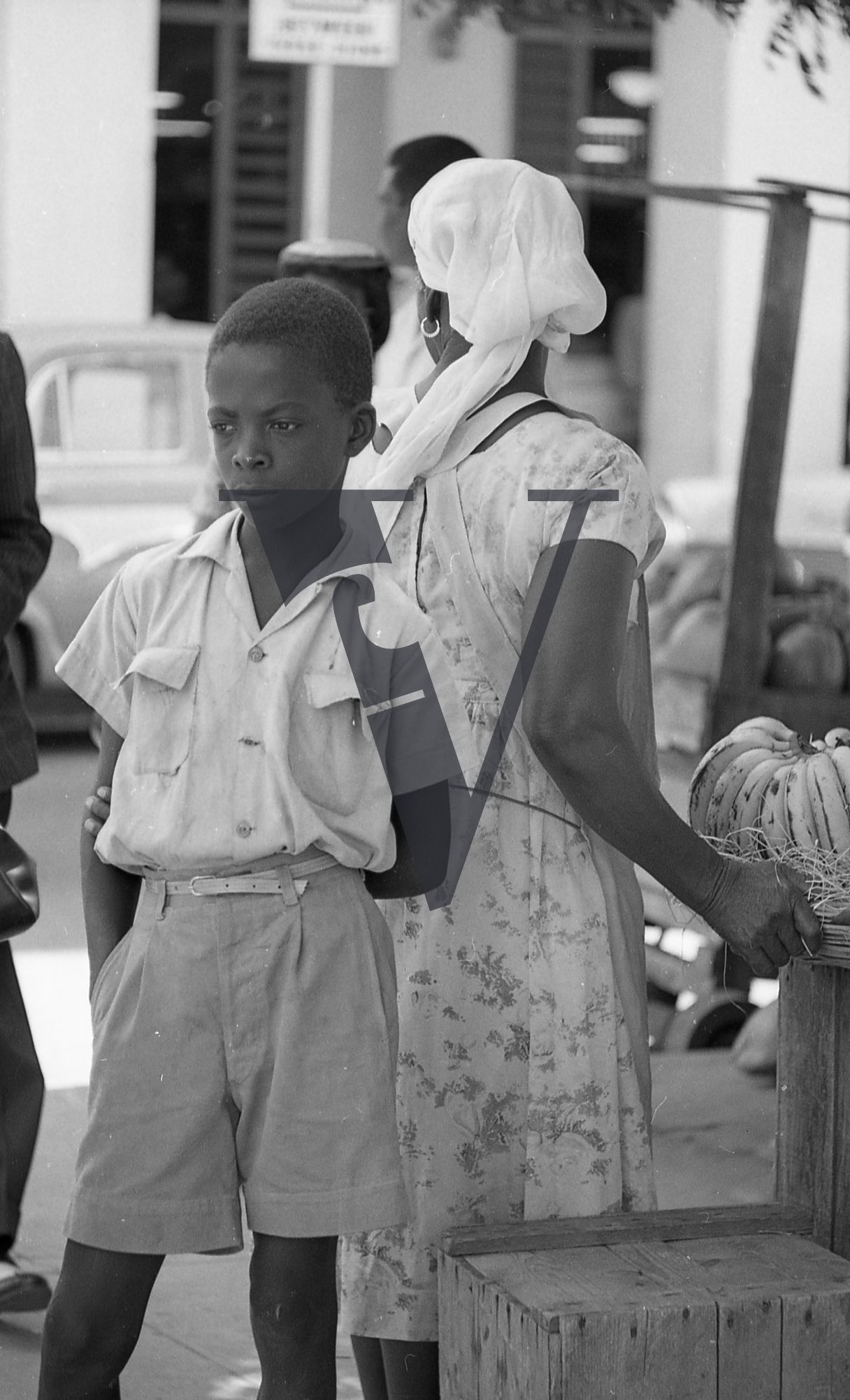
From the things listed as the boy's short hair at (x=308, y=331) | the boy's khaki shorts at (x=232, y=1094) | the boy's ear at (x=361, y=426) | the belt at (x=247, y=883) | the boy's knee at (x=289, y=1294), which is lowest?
the boy's knee at (x=289, y=1294)

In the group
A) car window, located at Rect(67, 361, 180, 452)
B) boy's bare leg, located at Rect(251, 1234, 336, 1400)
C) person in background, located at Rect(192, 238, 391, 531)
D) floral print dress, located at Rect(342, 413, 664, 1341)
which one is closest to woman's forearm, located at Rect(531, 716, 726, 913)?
floral print dress, located at Rect(342, 413, 664, 1341)

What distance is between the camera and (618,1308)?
1.80 m

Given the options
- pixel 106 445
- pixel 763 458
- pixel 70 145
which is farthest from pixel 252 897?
pixel 106 445

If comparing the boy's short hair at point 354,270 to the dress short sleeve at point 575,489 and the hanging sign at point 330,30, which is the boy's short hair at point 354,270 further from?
the dress short sleeve at point 575,489

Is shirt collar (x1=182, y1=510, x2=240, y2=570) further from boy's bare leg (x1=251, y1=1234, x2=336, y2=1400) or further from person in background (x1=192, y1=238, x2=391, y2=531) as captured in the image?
person in background (x1=192, y1=238, x2=391, y2=531)

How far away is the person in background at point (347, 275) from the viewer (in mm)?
3363

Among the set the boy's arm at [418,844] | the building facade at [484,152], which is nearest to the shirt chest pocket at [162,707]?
the boy's arm at [418,844]

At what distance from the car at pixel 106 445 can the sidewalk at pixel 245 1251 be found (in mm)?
2303

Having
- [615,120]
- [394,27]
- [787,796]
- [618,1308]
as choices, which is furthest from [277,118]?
[618,1308]

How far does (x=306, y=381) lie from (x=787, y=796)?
739mm

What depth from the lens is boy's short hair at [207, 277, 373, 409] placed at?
1840 mm

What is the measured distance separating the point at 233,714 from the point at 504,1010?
0.51 m

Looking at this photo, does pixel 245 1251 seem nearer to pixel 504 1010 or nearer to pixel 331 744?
pixel 504 1010

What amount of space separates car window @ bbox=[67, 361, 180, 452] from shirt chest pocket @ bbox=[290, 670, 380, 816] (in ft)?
14.9
